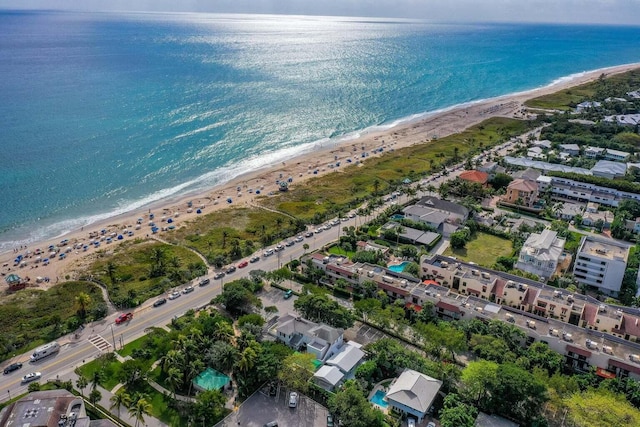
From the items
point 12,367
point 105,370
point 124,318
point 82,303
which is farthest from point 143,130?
point 105,370

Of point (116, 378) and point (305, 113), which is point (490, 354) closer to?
point (116, 378)

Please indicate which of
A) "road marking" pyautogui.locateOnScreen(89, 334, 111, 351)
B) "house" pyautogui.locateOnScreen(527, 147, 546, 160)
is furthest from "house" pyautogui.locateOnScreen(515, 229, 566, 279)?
"road marking" pyautogui.locateOnScreen(89, 334, 111, 351)

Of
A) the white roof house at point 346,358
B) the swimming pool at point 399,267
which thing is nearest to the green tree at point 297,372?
the white roof house at point 346,358

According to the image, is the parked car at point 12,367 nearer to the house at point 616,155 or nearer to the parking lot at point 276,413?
the parking lot at point 276,413

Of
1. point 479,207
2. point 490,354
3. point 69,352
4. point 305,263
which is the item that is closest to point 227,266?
point 305,263

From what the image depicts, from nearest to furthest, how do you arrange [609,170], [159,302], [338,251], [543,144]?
[159,302]
[338,251]
[609,170]
[543,144]

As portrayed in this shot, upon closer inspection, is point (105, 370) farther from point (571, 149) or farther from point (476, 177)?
point (571, 149)

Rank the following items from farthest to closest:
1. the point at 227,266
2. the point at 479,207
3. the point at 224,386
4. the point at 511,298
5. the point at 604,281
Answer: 1. the point at 479,207
2. the point at 227,266
3. the point at 604,281
4. the point at 511,298
5. the point at 224,386
